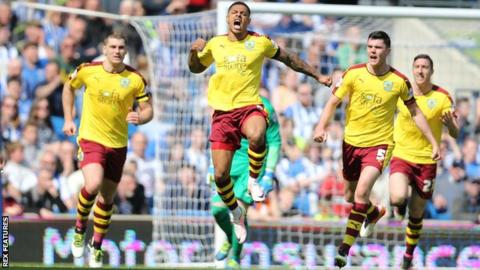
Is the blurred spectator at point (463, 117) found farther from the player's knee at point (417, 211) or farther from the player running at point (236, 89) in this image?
the player running at point (236, 89)

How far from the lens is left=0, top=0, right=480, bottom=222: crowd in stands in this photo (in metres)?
19.9

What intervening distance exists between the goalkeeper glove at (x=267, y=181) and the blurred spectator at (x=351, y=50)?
415cm

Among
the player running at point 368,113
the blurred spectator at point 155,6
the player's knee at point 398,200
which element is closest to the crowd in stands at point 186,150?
the blurred spectator at point 155,6

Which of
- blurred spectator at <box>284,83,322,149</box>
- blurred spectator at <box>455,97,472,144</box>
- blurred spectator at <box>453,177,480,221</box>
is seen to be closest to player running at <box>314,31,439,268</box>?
blurred spectator at <box>284,83,322,149</box>

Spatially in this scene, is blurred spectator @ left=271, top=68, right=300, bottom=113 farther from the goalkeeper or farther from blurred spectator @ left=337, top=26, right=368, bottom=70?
the goalkeeper

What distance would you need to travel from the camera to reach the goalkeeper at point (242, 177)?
16.5m

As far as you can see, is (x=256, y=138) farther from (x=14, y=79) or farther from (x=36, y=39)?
(x=36, y=39)

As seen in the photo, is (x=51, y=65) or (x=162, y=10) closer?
(x=51, y=65)

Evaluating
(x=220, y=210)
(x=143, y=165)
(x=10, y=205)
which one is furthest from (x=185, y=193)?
(x=220, y=210)

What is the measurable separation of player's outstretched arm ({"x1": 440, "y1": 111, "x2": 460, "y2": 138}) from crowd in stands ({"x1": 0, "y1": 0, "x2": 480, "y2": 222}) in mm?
3220

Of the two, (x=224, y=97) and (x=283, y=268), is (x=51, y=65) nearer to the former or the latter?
(x=283, y=268)

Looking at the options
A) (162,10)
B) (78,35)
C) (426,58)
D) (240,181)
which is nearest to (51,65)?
(78,35)

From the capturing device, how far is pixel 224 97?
14984 mm

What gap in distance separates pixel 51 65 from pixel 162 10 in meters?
2.44
